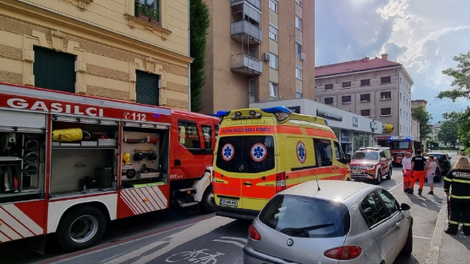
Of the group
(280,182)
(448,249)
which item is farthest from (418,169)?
(280,182)

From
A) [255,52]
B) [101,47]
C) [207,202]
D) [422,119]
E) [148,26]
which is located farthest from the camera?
[422,119]

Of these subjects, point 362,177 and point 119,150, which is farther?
point 362,177

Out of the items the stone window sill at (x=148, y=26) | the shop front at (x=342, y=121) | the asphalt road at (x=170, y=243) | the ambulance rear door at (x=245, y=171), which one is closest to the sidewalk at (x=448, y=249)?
the asphalt road at (x=170, y=243)

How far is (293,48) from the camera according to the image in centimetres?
2988

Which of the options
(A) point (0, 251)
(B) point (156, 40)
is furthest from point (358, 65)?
(A) point (0, 251)

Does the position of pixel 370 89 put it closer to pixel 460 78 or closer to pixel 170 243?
pixel 460 78

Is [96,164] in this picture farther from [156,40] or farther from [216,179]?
[156,40]

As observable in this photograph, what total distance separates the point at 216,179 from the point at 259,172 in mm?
1185

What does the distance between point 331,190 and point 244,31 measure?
20009 millimetres

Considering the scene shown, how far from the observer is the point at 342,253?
10.2ft

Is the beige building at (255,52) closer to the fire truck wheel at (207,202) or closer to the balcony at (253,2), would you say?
the balcony at (253,2)

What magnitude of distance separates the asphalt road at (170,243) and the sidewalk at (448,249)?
20 centimetres

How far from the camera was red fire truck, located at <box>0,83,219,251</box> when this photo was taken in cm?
483

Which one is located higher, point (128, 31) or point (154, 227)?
point (128, 31)
